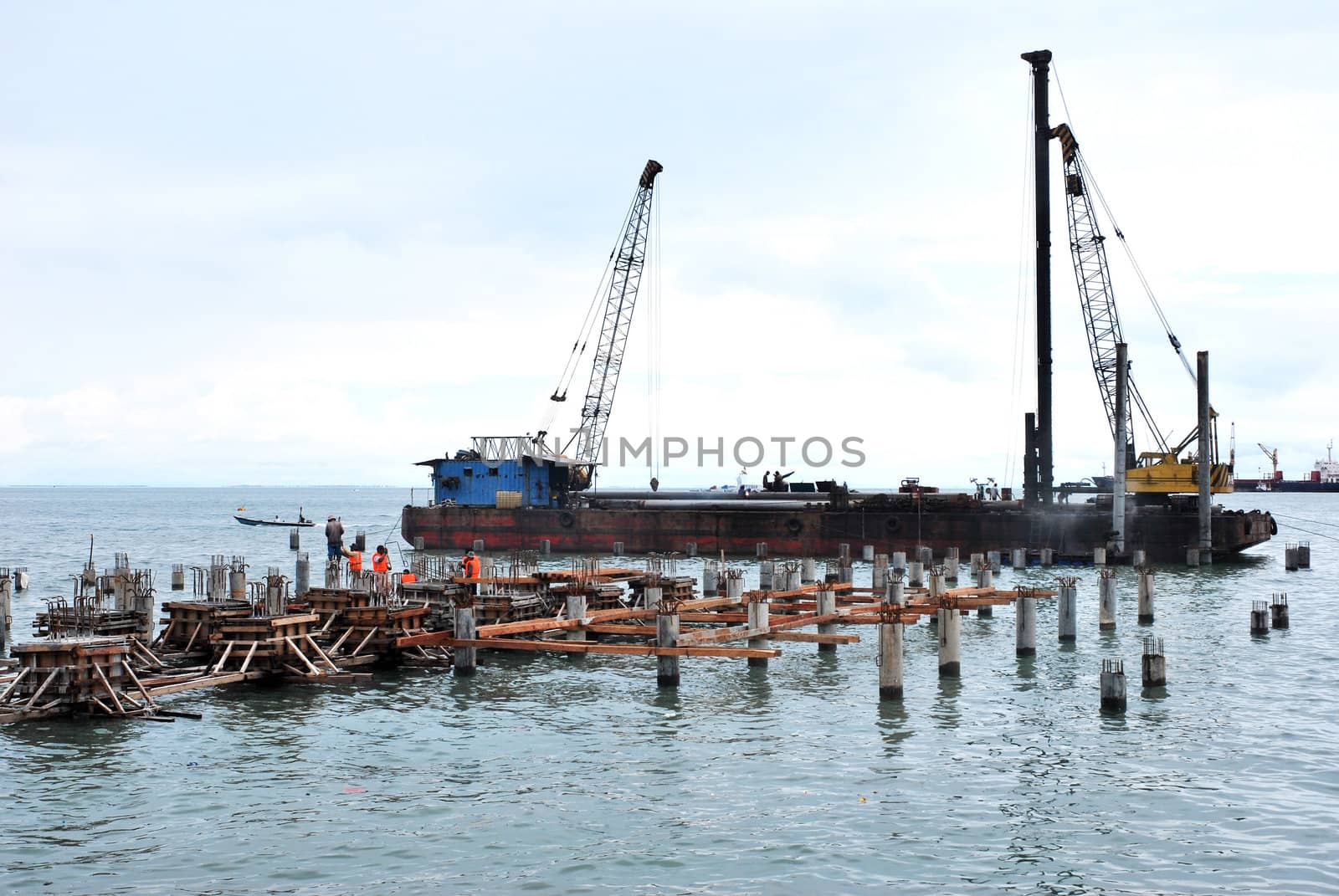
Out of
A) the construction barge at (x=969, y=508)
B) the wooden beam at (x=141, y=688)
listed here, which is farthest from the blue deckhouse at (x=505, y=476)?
the wooden beam at (x=141, y=688)

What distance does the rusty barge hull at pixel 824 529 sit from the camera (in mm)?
70125

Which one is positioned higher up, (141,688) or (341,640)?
(341,640)

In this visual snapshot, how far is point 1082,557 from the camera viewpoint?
6975 centimetres

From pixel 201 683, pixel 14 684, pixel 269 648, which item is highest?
pixel 269 648

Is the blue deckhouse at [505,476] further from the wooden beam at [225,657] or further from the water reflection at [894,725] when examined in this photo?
the water reflection at [894,725]

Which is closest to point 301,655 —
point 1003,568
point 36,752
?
point 36,752

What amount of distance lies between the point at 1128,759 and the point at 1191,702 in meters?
Result: 6.42

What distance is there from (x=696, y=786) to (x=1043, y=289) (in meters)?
63.6

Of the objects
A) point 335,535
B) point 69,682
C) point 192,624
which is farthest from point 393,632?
point 335,535

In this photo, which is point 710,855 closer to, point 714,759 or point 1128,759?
point 714,759

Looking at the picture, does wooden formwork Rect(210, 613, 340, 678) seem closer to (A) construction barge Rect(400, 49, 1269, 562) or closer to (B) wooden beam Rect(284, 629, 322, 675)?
(B) wooden beam Rect(284, 629, 322, 675)

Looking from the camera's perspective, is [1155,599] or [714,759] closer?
[714,759]

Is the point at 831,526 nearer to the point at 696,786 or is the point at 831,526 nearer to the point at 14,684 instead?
the point at 14,684

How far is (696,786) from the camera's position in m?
20.2
